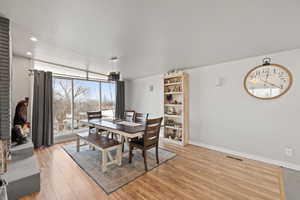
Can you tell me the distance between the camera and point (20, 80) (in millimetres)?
3100

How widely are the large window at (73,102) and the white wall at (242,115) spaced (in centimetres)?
363

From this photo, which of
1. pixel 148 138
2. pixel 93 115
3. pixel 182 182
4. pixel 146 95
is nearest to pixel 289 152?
pixel 182 182

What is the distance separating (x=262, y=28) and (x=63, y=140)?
5365mm

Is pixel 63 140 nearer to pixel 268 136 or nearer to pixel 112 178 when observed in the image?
pixel 112 178

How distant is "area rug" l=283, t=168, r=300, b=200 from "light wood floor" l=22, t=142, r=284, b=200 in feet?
0.24

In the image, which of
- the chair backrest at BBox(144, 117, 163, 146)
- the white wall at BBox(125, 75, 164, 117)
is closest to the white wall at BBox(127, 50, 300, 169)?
the white wall at BBox(125, 75, 164, 117)

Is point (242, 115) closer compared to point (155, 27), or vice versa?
point (155, 27)

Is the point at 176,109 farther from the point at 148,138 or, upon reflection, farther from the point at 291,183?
the point at 291,183

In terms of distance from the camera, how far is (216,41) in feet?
6.97

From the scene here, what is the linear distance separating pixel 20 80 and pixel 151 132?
3554mm

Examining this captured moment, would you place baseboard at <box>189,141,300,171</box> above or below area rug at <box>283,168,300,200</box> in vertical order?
above

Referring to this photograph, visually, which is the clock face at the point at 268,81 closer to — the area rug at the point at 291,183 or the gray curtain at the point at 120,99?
the area rug at the point at 291,183

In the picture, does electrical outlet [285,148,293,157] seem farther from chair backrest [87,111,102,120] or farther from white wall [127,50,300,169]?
chair backrest [87,111,102,120]

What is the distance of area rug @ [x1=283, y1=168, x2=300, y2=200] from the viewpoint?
5.62ft
